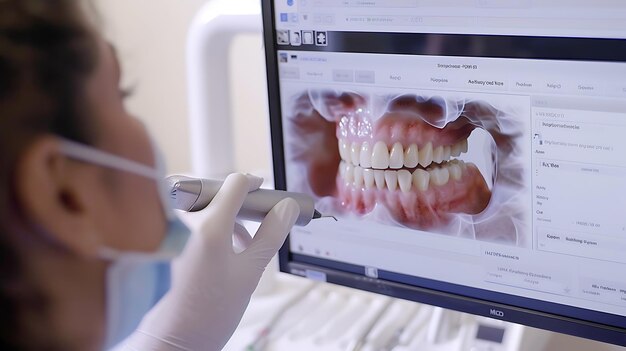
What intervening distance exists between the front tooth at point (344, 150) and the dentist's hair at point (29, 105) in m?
0.38

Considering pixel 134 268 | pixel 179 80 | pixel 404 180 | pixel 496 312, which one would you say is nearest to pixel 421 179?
pixel 404 180

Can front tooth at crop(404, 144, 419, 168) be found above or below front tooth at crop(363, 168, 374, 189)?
above

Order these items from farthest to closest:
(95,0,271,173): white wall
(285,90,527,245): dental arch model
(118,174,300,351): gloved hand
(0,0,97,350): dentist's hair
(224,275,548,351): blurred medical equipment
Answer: (95,0,271,173): white wall < (224,275,548,351): blurred medical equipment < (285,90,527,245): dental arch model < (118,174,300,351): gloved hand < (0,0,97,350): dentist's hair

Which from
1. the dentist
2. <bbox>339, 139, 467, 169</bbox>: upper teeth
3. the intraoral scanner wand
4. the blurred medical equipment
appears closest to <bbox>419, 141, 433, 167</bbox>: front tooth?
<bbox>339, 139, 467, 169</bbox>: upper teeth

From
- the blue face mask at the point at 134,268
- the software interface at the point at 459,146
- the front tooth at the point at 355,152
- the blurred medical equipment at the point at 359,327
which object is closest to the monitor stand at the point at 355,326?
the blurred medical equipment at the point at 359,327

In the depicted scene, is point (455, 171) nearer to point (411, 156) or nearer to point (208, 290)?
point (411, 156)

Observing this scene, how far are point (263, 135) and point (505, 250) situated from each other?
55 cm

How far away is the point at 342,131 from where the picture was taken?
0.74 m

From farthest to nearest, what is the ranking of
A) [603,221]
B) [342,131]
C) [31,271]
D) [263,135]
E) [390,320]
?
1. [263,135]
2. [390,320]
3. [342,131]
4. [603,221]
5. [31,271]

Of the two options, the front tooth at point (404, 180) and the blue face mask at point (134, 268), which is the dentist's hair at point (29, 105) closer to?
the blue face mask at point (134, 268)

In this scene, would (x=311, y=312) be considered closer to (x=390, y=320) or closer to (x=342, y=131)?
(x=390, y=320)

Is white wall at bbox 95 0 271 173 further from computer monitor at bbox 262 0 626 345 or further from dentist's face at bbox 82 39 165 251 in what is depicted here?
dentist's face at bbox 82 39 165 251

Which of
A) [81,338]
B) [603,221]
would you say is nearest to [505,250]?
[603,221]

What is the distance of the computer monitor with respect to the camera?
614mm
